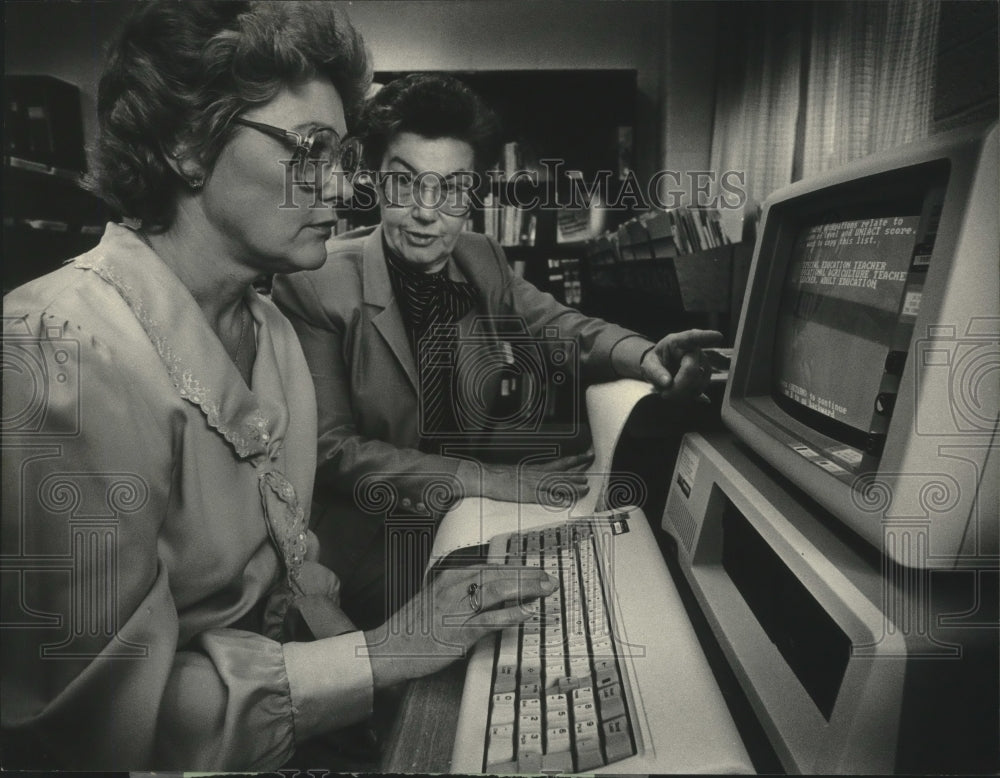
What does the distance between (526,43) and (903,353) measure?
0.59m

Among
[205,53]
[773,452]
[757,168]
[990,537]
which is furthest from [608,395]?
[205,53]

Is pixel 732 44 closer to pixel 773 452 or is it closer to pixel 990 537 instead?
pixel 773 452

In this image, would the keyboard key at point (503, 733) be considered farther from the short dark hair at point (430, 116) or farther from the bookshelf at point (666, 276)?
the short dark hair at point (430, 116)

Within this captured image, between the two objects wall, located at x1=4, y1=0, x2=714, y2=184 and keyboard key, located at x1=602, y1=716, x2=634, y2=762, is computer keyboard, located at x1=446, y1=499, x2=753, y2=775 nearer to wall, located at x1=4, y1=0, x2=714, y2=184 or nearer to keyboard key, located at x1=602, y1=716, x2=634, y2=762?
keyboard key, located at x1=602, y1=716, x2=634, y2=762

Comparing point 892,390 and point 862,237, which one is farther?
point 862,237

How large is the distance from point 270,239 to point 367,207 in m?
0.13

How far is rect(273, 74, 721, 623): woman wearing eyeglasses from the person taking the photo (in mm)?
888

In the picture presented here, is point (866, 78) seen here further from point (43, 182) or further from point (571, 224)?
point (43, 182)

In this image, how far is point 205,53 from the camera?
2.56ft

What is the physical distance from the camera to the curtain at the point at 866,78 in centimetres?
80

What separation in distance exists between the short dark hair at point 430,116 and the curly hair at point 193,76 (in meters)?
0.03

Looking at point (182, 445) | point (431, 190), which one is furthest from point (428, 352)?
point (182, 445)

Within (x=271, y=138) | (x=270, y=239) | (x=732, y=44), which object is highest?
(x=732, y=44)

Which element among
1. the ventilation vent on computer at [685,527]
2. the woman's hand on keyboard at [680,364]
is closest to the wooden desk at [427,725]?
the ventilation vent on computer at [685,527]
